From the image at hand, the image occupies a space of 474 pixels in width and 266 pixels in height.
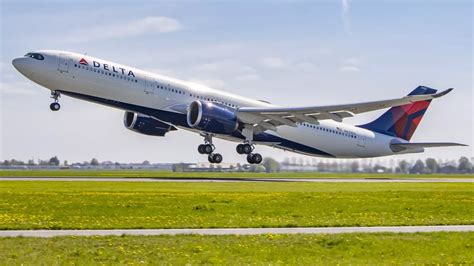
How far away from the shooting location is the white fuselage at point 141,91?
4434 centimetres

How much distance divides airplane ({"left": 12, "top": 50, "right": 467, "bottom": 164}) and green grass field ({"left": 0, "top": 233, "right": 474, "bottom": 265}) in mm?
25259

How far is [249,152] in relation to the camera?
5344 centimetres

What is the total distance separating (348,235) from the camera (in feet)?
60.4

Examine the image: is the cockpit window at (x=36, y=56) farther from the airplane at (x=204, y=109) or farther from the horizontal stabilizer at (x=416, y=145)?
the horizontal stabilizer at (x=416, y=145)

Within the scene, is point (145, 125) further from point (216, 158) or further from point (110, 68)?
point (110, 68)

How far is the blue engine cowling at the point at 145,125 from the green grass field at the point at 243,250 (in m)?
36.6

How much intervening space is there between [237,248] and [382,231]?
19.0 ft

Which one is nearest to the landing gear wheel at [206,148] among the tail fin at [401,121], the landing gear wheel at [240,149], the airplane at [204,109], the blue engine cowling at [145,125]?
the airplane at [204,109]

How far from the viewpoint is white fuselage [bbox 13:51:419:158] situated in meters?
44.3

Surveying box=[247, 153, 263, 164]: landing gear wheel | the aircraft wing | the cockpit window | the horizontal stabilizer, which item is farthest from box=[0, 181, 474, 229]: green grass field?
the horizontal stabilizer

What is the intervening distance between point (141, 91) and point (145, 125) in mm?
6850

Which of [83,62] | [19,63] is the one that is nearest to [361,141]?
[83,62]

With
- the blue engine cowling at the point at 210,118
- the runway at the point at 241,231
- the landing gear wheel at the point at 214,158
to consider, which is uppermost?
the blue engine cowling at the point at 210,118

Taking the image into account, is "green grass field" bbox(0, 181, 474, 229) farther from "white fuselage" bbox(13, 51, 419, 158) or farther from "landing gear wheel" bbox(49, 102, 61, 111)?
"landing gear wheel" bbox(49, 102, 61, 111)
